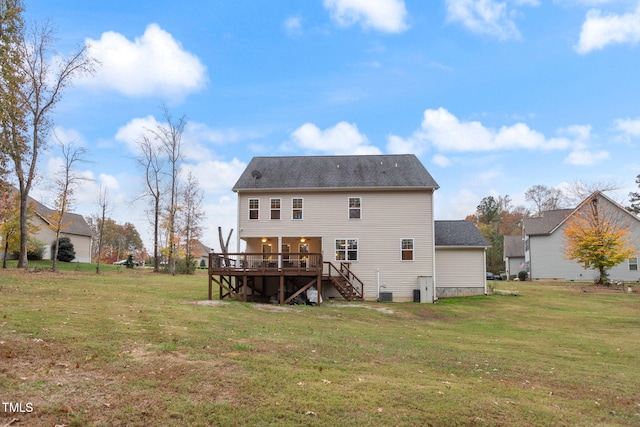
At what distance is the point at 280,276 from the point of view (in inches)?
760

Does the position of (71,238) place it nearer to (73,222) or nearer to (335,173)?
(73,222)

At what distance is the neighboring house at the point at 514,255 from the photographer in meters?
51.5

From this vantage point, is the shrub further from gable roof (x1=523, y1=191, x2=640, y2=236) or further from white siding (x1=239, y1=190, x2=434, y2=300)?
gable roof (x1=523, y1=191, x2=640, y2=236)

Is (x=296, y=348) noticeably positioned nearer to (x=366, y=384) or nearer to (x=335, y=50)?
(x=366, y=384)

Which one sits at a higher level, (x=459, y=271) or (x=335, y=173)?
(x=335, y=173)

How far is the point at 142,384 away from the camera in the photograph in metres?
5.51

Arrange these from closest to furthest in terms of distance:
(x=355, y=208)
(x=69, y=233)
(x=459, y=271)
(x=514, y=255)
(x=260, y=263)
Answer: (x=260, y=263), (x=355, y=208), (x=459, y=271), (x=69, y=233), (x=514, y=255)

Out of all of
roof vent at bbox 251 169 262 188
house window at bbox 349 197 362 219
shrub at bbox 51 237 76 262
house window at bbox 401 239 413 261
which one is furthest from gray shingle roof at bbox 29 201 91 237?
house window at bbox 401 239 413 261

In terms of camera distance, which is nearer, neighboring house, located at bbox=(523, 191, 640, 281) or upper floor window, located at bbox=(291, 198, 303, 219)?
upper floor window, located at bbox=(291, 198, 303, 219)

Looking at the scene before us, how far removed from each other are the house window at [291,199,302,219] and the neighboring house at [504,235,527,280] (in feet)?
125

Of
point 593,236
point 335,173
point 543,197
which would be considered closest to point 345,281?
point 335,173

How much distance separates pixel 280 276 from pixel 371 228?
20.9 ft

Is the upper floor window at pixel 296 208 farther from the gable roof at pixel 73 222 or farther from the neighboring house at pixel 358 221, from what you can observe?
the gable roof at pixel 73 222

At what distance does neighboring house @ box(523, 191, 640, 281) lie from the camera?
36.8 m
